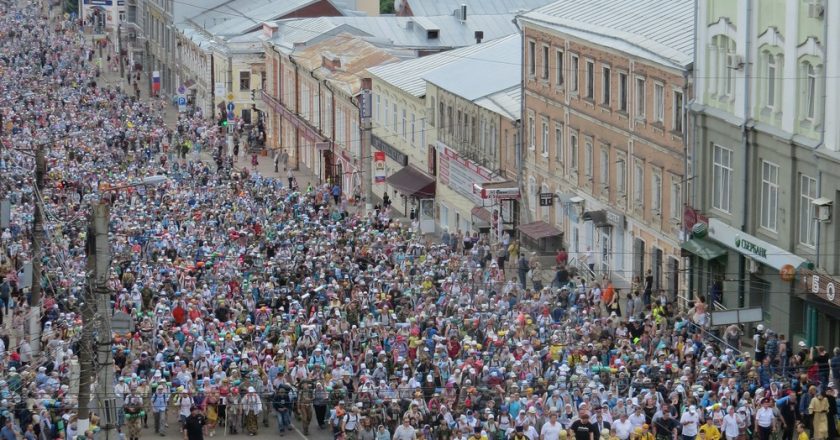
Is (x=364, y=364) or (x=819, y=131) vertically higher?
(x=819, y=131)

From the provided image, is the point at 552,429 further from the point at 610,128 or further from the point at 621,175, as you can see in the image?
the point at 610,128

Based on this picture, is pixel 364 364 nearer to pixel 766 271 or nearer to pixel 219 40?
pixel 766 271

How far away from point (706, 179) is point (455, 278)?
6.98 meters

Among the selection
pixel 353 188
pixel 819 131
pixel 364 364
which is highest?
pixel 819 131

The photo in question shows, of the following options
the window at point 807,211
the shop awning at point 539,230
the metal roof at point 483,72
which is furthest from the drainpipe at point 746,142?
the metal roof at point 483,72

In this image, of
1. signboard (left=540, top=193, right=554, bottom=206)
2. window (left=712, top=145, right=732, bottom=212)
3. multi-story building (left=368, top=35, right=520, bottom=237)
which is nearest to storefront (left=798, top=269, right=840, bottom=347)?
window (left=712, top=145, right=732, bottom=212)

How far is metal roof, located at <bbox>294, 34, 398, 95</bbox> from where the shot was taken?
74.4 meters

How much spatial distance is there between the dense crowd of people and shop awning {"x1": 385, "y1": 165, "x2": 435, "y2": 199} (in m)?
4.49

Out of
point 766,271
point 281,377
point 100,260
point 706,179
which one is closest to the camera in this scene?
point 100,260

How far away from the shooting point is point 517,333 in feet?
130

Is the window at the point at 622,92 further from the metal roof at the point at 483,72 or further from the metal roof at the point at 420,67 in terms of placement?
the metal roof at the point at 420,67

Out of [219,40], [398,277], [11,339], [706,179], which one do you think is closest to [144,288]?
[11,339]

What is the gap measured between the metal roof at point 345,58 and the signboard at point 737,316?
3573 centimetres

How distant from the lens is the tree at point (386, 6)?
408 ft
